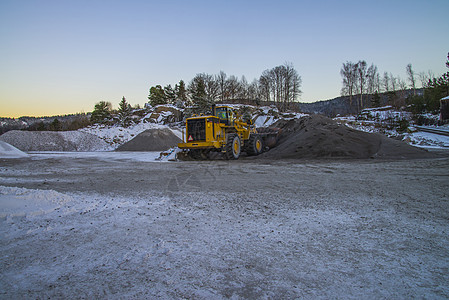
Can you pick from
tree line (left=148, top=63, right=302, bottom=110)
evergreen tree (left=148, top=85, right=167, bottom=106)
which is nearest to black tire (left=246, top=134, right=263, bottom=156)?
tree line (left=148, top=63, right=302, bottom=110)

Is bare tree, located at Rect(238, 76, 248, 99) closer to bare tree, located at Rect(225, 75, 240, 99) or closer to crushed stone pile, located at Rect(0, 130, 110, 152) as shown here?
bare tree, located at Rect(225, 75, 240, 99)

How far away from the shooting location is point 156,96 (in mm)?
73250

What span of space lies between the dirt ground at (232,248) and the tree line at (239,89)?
194ft

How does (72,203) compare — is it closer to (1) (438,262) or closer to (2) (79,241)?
(2) (79,241)

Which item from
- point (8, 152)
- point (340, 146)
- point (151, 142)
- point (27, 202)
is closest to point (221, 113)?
point (340, 146)

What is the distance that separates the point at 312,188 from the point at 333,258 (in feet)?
10.9

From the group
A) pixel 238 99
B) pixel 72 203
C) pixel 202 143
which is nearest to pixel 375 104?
pixel 238 99

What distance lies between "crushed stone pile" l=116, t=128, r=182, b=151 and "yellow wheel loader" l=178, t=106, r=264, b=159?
11.4 meters

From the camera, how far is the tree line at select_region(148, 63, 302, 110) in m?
63.3

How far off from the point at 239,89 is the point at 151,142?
57182 millimetres

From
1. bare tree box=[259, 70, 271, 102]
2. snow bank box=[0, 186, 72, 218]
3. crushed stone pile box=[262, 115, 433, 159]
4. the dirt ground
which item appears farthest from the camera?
bare tree box=[259, 70, 271, 102]

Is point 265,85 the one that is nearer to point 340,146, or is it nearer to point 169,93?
point 169,93

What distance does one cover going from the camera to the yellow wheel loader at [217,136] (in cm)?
1312

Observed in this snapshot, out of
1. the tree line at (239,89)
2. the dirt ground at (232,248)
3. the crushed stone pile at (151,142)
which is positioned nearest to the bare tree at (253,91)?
the tree line at (239,89)
